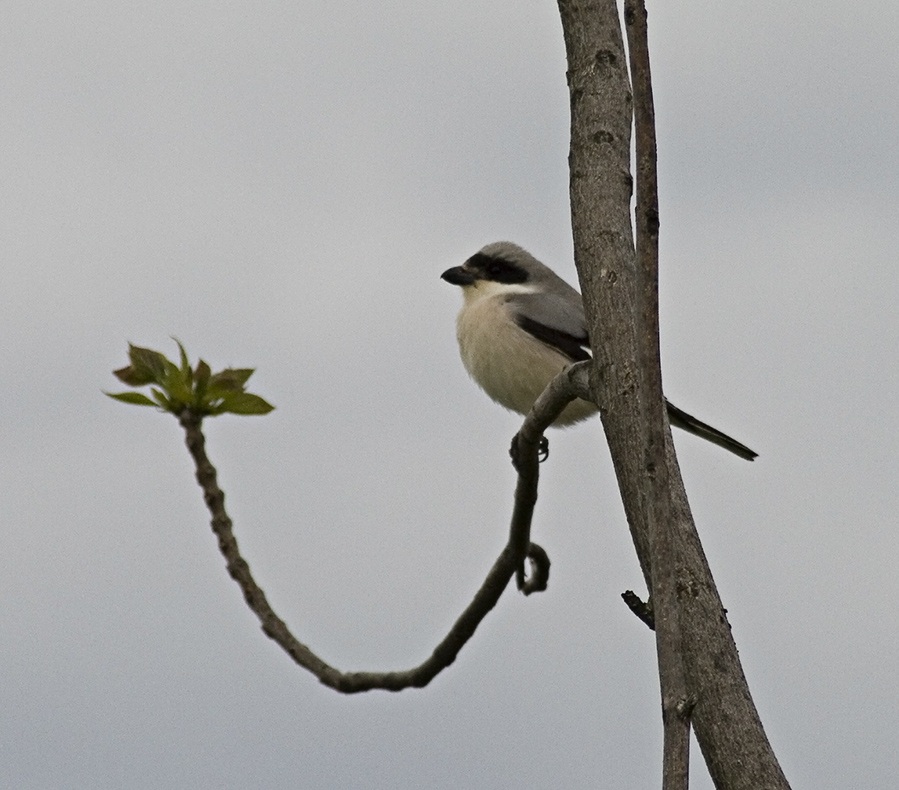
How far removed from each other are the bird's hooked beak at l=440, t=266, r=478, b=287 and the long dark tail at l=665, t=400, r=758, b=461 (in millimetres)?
1663

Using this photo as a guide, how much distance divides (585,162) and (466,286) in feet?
18.8

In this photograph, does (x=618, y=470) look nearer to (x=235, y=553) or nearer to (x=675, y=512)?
(x=675, y=512)

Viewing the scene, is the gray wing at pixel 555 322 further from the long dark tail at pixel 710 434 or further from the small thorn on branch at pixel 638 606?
the small thorn on branch at pixel 638 606

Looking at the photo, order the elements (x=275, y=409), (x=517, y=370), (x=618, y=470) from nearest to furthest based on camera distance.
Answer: (x=275, y=409) < (x=618, y=470) < (x=517, y=370)

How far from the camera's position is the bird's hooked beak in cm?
970

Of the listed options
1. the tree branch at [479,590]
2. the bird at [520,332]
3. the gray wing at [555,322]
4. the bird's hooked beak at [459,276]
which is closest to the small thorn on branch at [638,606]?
the tree branch at [479,590]

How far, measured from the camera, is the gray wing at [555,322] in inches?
355

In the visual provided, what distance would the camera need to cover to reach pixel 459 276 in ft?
31.9

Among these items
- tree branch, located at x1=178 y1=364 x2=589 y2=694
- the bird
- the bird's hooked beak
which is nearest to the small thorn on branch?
tree branch, located at x1=178 y1=364 x2=589 y2=694

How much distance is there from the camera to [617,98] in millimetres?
4102

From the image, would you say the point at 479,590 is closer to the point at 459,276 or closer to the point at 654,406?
the point at 654,406

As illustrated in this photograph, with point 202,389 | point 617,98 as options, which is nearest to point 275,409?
point 202,389

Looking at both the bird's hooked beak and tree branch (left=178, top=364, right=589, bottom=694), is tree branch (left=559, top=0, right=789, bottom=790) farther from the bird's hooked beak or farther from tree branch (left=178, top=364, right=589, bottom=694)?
the bird's hooked beak

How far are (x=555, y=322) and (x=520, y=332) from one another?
22 cm
